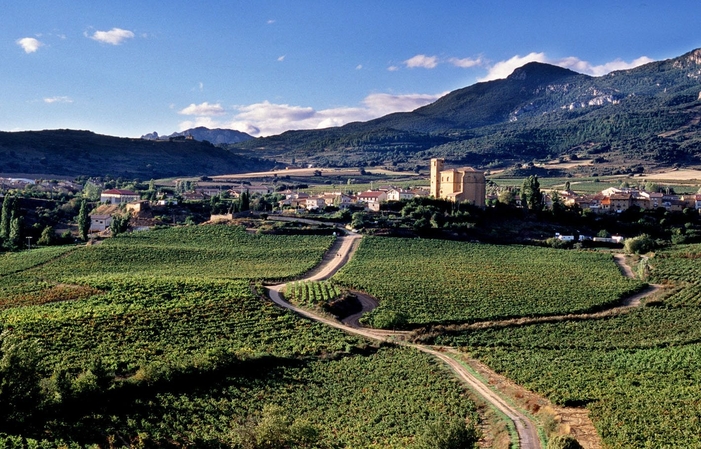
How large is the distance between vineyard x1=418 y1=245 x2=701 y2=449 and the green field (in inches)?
188

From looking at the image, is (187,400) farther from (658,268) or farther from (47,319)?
(658,268)

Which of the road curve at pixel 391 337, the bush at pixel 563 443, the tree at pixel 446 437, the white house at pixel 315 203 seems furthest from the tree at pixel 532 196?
the bush at pixel 563 443

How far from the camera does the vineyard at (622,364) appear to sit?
25.7 m

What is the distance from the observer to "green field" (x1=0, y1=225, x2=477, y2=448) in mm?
26109

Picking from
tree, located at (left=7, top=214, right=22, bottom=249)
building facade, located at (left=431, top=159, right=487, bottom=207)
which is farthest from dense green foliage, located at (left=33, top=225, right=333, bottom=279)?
building facade, located at (left=431, top=159, right=487, bottom=207)

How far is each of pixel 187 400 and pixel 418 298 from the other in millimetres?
25273

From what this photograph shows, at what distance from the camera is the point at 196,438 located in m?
25.6

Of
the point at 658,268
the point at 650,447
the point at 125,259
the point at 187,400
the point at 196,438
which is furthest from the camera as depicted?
the point at 658,268

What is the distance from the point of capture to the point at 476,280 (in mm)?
58156

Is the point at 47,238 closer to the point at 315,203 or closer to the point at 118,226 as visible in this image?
the point at 118,226

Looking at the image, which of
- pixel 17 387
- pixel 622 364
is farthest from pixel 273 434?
pixel 622 364

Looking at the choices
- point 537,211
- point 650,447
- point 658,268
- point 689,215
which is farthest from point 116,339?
point 689,215

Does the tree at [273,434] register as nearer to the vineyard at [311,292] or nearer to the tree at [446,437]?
the tree at [446,437]

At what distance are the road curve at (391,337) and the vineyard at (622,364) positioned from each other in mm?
1951
